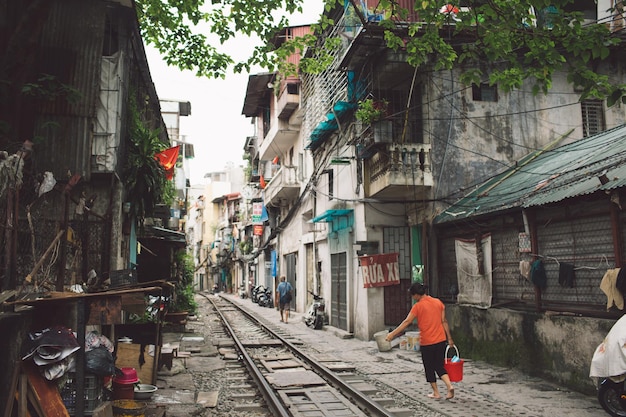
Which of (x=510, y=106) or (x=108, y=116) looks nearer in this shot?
(x=108, y=116)

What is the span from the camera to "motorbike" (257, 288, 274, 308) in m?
34.1

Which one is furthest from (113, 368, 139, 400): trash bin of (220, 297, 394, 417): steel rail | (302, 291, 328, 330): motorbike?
(302, 291, 328, 330): motorbike

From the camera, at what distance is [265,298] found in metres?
34.8

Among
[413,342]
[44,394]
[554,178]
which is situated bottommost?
[413,342]

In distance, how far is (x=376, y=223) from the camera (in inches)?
627

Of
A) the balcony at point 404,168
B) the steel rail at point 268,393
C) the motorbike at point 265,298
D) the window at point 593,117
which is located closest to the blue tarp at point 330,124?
the balcony at point 404,168

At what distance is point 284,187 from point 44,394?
2162cm

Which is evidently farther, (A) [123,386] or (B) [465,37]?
(B) [465,37]

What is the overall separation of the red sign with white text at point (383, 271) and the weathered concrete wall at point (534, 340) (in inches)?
95.5

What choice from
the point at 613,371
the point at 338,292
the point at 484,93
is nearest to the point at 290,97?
the point at 338,292

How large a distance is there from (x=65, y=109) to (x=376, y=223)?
880cm

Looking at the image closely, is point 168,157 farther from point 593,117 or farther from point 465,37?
point 593,117

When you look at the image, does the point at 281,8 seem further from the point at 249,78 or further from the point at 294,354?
the point at 249,78

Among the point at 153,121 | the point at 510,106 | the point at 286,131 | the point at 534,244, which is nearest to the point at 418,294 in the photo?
the point at 534,244
